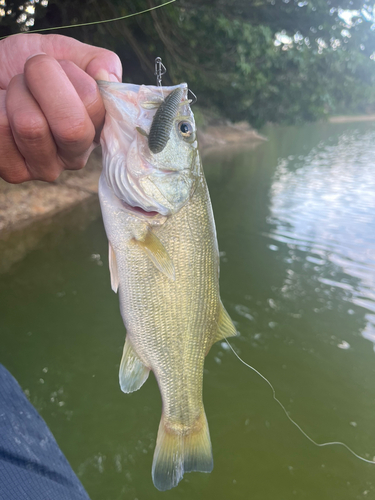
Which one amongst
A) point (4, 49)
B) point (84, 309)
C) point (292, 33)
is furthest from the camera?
point (292, 33)

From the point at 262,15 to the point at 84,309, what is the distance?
30.8 feet

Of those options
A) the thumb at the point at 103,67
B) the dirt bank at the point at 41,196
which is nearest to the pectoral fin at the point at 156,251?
the thumb at the point at 103,67

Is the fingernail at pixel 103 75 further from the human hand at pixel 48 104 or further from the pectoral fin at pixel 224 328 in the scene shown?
the pectoral fin at pixel 224 328

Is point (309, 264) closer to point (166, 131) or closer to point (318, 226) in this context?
point (318, 226)

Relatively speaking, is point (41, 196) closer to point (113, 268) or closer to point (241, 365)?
point (241, 365)

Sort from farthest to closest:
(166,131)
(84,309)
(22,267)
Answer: (22,267), (84,309), (166,131)

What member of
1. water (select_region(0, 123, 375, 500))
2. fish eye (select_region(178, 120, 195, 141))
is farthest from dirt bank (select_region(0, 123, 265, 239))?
fish eye (select_region(178, 120, 195, 141))

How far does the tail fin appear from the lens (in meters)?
1.51

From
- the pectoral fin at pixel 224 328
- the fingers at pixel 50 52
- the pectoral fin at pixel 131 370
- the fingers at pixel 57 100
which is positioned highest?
the fingers at pixel 50 52

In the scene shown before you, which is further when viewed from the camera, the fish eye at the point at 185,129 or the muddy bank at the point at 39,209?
the muddy bank at the point at 39,209

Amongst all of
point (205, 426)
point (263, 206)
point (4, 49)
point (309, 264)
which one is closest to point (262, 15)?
point (263, 206)

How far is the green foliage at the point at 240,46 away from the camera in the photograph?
7289 mm

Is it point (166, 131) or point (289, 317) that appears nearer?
point (166, 131)

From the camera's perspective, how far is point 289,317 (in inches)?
180
